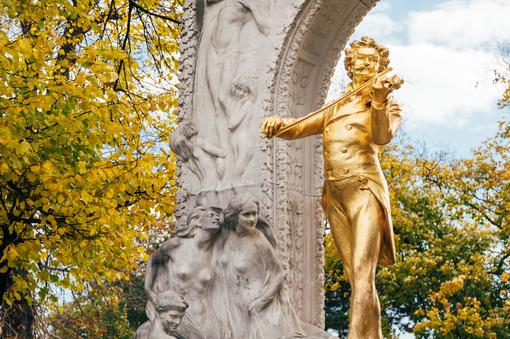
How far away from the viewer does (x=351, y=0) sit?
7918 mm

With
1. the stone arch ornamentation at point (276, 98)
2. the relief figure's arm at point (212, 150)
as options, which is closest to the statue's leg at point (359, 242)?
the stone arch ornamentation at point (276, 98)

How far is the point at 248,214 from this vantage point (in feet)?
24.0

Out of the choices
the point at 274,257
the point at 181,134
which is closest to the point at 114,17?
the point at 181,134

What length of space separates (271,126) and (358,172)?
704 millimetres

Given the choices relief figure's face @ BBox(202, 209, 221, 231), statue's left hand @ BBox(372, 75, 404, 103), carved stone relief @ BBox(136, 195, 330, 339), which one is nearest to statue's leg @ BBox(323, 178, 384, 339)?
carved stone relief @ BBox(136, 195, 330, 339)

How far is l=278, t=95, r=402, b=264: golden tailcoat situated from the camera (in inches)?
283

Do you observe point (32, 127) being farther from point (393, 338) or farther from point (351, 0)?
point (393, 338)

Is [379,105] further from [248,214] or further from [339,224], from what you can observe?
[248,214]

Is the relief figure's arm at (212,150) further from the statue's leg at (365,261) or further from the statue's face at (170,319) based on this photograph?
the statue's face at (170,319)

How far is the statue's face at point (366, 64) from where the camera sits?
→ 24.1ft

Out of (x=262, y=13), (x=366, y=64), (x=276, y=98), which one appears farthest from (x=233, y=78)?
(x=366, y=64)

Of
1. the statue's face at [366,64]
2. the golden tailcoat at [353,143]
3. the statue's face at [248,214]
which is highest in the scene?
the statue's face at [366,64]

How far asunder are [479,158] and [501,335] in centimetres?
319

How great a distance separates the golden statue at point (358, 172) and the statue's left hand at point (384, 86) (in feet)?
0.53
